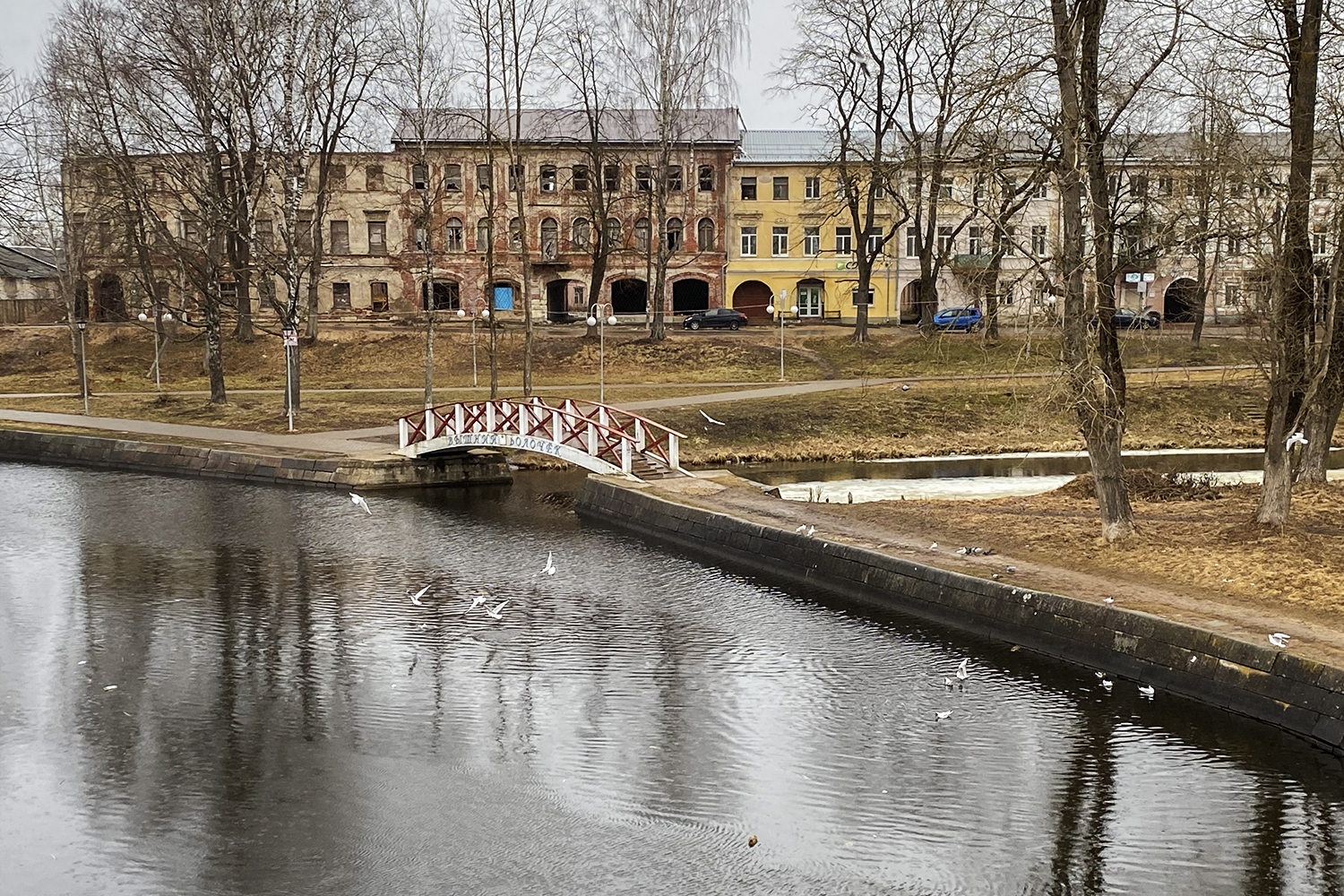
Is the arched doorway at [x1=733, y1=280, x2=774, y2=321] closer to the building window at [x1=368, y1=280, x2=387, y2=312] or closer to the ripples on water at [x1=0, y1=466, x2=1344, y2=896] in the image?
the building window at [x1=368, y1=280, x2=387, y2=312]

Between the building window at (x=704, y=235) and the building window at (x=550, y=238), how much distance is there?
6091 millimetres

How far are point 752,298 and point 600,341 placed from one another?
62.9ft

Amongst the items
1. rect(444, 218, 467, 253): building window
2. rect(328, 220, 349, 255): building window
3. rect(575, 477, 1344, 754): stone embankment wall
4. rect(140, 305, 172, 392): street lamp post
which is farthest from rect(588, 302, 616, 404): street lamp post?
rect(575, 477, 1344, 754): stone embankment wall

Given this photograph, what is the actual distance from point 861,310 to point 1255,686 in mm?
34924

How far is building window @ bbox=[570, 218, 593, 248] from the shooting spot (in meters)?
56.0

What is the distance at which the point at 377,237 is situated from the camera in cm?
5684

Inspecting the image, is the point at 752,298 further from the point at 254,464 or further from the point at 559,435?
the point at 559,435

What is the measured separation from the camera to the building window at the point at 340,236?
5678cm

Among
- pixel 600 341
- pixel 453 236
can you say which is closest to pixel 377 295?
pixel 453 236

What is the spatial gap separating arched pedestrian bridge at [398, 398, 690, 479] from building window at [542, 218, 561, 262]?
28.5 meters

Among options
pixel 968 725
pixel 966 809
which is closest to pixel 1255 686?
pixel 968 725

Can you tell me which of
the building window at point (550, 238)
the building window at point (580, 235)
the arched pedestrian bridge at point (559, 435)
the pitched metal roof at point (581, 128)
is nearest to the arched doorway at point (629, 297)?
the building window at point (580, 235)

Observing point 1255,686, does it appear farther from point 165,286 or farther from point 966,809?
point 165,286

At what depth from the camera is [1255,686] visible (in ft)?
41.1
